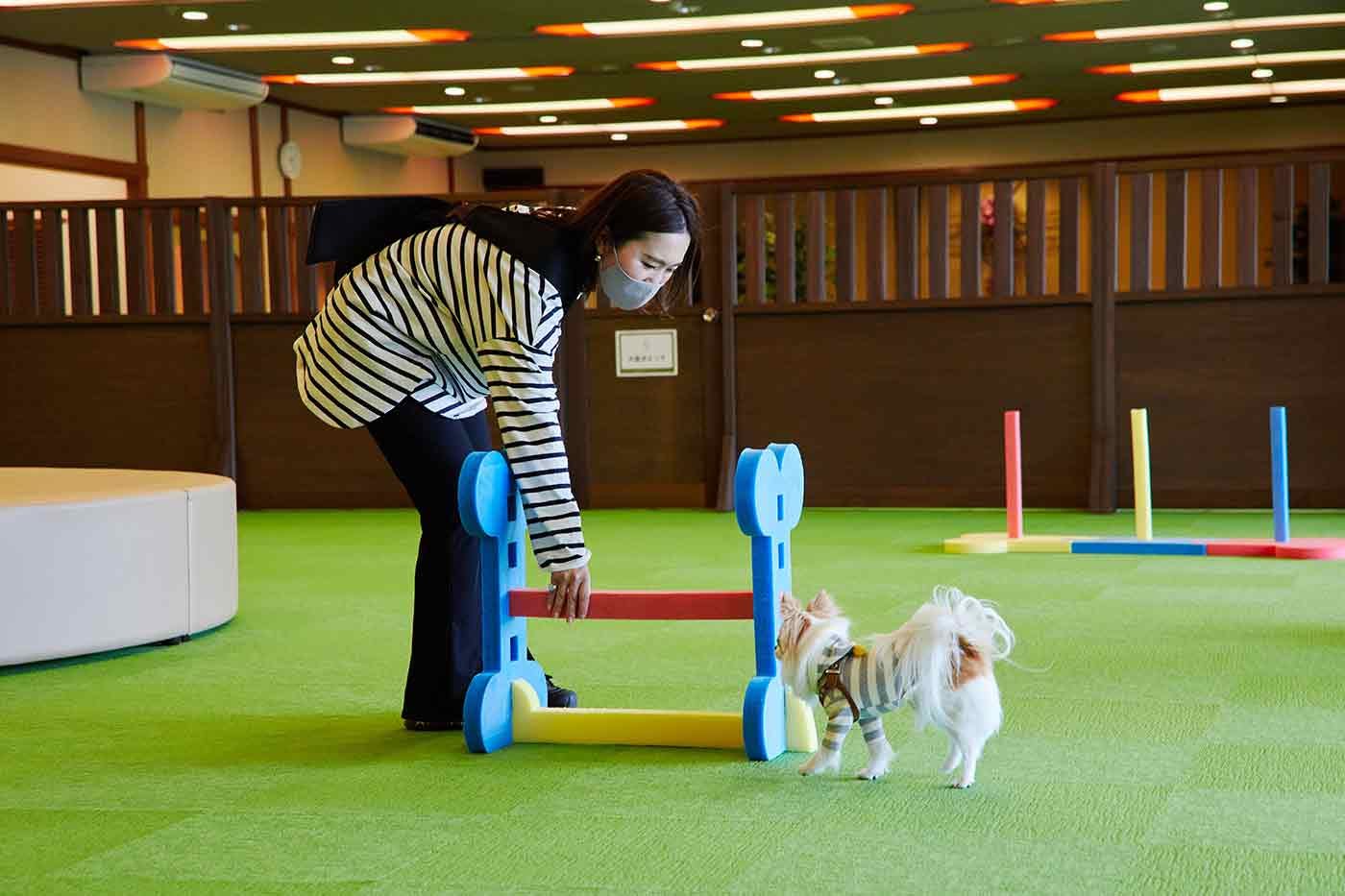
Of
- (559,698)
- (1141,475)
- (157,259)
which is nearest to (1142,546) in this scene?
(1141,475)

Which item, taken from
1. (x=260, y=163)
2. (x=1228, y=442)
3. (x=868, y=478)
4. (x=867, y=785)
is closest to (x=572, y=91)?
(x=260, y=163)

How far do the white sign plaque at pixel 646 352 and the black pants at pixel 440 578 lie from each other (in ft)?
14.1

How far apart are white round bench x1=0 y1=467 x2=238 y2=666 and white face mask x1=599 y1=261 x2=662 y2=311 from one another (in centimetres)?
158

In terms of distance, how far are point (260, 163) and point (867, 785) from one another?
1056 cm

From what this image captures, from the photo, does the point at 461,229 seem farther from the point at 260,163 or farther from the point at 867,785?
the point at 260,163

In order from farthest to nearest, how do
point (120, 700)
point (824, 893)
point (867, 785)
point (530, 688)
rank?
point (120, 700)
point (530, 688)
point (867, 785)
point (824, 893)

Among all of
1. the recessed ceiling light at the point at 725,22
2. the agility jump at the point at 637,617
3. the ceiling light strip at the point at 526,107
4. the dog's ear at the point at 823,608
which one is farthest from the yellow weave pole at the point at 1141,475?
the ceiling light strip at the point at 526,107

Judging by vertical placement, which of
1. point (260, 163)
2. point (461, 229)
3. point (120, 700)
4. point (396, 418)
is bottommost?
point (120, 700)

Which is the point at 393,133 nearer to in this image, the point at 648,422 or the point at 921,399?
the point at 648,422

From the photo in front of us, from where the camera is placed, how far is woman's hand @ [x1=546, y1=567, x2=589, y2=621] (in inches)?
98.5

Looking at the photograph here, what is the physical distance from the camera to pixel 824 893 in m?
1.83

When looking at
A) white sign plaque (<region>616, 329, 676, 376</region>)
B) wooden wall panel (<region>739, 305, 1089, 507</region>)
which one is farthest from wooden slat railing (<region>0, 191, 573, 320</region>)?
wooden wall panel (<region>739, 305, 1089, 507</region>)

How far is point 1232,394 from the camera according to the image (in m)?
6.51

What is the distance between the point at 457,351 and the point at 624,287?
1.00 ft
